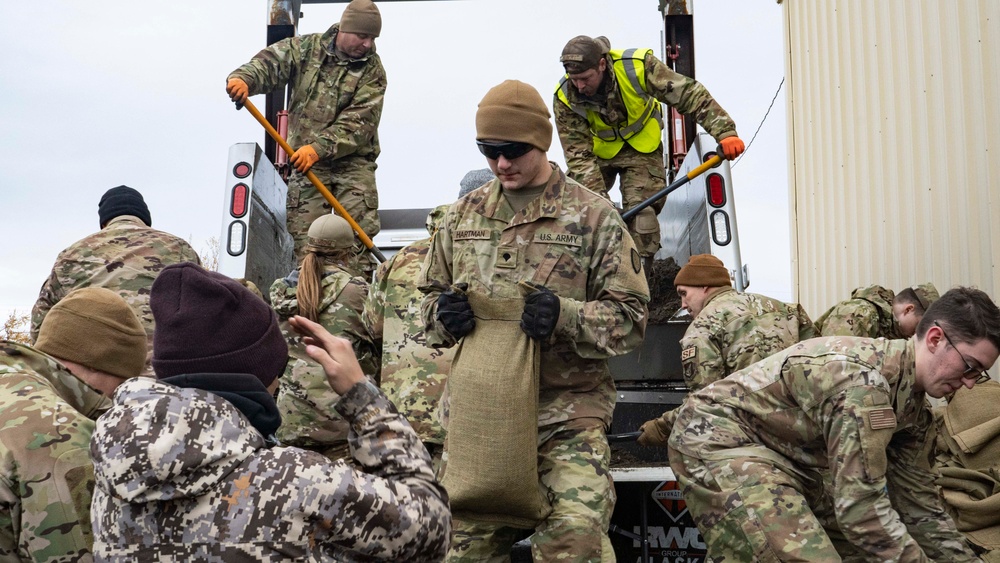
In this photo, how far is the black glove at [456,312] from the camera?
3.08 meters

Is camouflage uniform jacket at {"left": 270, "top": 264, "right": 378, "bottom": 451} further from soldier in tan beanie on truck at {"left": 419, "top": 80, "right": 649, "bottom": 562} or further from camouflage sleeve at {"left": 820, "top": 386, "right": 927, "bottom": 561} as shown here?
camouflage sleeve at {"left": 820, "top": 386, "right": 927, "bottom": 561}

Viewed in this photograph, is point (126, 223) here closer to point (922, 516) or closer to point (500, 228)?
point (500, 228)

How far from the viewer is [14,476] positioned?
229 cm

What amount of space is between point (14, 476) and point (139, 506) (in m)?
0.71

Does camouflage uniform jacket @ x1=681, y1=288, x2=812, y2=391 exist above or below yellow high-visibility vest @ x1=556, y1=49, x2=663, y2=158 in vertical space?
below

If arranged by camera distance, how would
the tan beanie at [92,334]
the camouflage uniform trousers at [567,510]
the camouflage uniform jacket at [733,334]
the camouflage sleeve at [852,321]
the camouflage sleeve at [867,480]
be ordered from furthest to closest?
the camouflage sleeve at [852,321] → the camouflage uniform jacket at [733,334] → the camouflage sleeve at [867,480] → the camouflage uniform trousers at [567,510] → the tan beanie at [92,334]

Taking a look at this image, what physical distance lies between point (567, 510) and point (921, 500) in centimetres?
153

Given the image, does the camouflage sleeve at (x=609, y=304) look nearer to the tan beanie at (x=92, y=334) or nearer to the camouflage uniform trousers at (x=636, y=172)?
the tan beanie at (x=92, y=334)

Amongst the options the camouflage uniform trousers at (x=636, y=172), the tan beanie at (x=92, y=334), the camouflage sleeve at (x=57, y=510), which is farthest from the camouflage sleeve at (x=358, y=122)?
the camouflage sleeve at (x=57, y=510)

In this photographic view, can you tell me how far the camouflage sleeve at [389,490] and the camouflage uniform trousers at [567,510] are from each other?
37.9 inches

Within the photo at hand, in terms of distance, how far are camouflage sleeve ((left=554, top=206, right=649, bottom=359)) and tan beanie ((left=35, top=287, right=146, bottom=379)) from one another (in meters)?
1.18

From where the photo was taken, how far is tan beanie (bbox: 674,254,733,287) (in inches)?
195

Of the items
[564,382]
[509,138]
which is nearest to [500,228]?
[509,138]

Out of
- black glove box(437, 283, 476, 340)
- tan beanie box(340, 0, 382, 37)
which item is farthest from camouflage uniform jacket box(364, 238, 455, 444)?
tan beanie box(340, 0, 382, 37)
